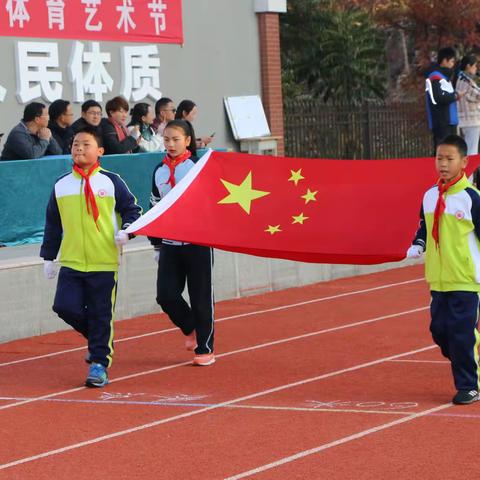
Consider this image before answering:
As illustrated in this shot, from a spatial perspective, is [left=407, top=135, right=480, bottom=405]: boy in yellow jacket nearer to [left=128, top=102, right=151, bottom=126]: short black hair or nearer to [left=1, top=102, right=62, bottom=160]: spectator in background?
[left=1, top=102, right=62, bottom=160]: spectator in background

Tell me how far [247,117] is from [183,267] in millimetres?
11766

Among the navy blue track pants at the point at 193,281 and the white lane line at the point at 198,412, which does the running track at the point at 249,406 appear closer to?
the white lane line at the point at 198,412

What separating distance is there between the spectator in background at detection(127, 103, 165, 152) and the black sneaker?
7995 millimetres

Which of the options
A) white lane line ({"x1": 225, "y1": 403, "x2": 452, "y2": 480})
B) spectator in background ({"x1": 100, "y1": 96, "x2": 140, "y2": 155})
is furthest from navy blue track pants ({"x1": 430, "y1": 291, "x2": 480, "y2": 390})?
spectator in background ({"x1": 100, "y1": 96, "x2": 140, "y2": 155})

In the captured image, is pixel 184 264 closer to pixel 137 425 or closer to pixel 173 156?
pixel 173 156

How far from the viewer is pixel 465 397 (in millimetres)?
8500

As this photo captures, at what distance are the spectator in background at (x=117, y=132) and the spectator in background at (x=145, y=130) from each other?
36 centimetres

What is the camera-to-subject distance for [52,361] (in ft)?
36.4

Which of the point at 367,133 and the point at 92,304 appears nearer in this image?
the point at 92,304

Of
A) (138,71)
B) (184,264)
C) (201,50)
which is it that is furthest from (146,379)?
(201,50)

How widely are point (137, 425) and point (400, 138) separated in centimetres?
1637

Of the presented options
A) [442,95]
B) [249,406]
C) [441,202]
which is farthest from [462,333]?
[442,95]

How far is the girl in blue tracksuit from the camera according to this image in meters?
10.4

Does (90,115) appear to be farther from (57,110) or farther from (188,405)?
(188,405)
